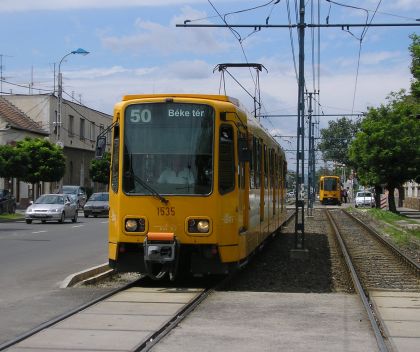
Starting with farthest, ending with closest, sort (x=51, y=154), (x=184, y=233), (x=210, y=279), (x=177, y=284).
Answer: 1. (x=51, y=154)
2. (x=210, y=279)
3. (x=177, y=284)
4. (x=184, y=233)

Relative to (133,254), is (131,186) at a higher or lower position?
higher

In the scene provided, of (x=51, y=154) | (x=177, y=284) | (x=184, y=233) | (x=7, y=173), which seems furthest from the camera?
(x=51, y=154)

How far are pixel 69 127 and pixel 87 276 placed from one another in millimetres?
54162

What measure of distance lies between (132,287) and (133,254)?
61 cm

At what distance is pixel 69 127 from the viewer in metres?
65.9

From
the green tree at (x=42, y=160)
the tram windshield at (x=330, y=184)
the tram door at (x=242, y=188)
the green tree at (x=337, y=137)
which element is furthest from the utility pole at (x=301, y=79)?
the green tree at (x=337, y=137)

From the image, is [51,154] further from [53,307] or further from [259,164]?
[53,307]

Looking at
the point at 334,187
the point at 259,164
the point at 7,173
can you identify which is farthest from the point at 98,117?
the point at 259,164

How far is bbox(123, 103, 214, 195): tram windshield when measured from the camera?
11.7 meters

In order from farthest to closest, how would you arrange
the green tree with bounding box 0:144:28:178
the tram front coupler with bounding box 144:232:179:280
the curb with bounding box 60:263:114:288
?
1. the green tree with bounding box 0:144:28:178
2. the curb with bounding box 60:263:114:288
3. the tram front coupler with bounding box 144:232:179:280

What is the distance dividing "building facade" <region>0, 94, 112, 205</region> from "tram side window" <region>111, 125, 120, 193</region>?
4163 cm

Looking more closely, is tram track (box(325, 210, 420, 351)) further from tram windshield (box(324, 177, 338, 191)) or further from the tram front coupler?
tram windshield (box(324, 177, 338, 191))

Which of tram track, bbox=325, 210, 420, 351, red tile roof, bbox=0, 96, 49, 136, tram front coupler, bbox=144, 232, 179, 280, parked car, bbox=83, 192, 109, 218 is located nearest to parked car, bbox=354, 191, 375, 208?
red tile roof, bbox=0, 96, 49, 136

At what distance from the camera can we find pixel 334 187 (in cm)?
7850
